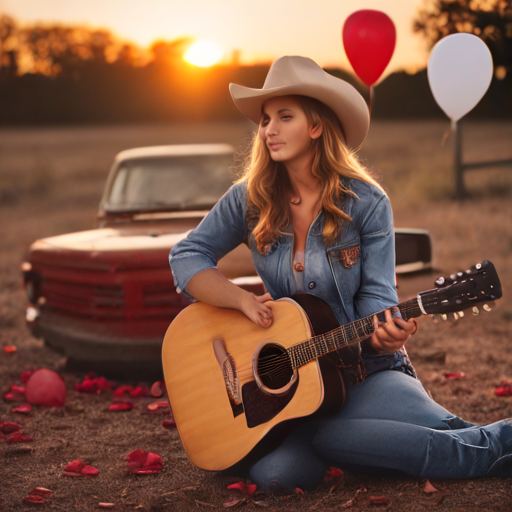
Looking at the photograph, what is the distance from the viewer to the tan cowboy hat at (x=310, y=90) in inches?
101

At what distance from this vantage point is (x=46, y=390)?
3693mm

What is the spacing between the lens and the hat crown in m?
2.57

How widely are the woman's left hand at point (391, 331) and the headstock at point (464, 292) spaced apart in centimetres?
12

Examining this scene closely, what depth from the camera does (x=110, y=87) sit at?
2597cm

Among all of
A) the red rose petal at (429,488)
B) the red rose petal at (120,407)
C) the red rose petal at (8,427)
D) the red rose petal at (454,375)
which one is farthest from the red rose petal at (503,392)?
the red rose petal at (8,427)

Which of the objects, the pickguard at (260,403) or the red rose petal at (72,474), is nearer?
the pickguard at (260,403)

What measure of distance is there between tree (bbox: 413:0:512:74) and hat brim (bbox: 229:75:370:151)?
358 centimetres

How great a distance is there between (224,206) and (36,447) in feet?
5.06

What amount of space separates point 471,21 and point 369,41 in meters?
2.95

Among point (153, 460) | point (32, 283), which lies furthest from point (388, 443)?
point (32, 283)

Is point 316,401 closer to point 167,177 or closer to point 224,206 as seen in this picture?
point 224,206

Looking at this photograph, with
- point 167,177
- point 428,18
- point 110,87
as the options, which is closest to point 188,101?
point 110,87

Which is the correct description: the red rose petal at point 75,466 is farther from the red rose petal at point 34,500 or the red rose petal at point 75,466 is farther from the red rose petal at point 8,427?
the red rose petal at point 8,427

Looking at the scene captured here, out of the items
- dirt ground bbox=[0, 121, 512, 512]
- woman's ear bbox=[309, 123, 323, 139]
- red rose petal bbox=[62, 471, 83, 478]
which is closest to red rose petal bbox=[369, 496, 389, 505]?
dirt ground bbox=[0, 121, 512, 512]
